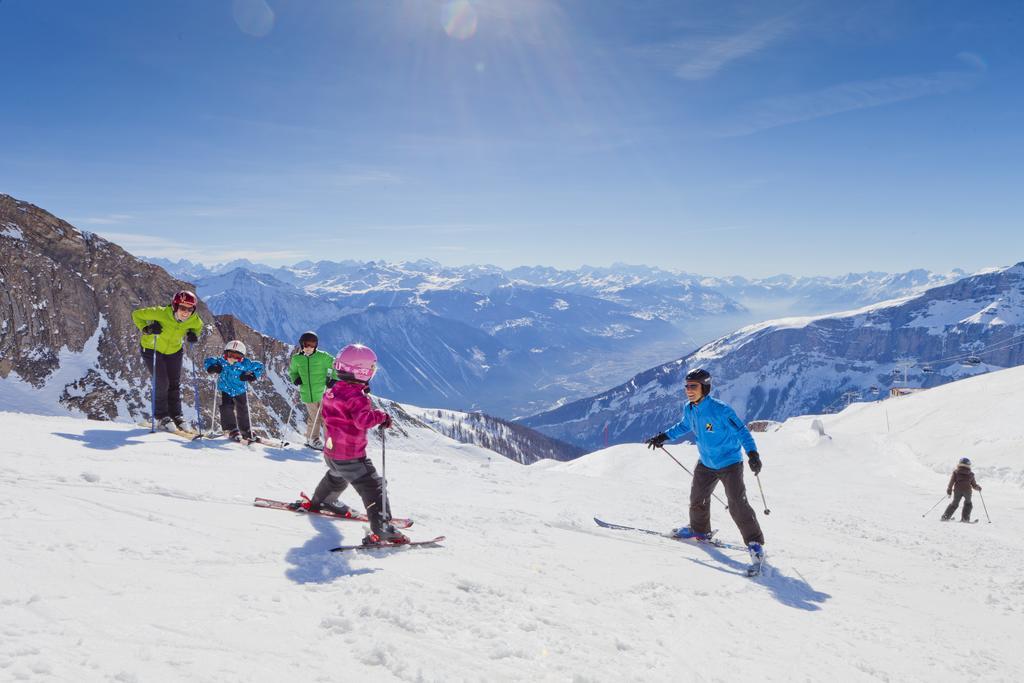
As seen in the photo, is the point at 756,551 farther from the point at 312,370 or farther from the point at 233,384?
the point at 233,384

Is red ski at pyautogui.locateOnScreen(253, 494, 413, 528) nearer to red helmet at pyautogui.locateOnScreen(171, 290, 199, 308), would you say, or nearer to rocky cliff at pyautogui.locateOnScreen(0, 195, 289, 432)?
red helmet at pyautogui.locateOnScreen(171, 290, 199, 308)

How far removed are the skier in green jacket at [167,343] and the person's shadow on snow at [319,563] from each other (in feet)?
28.2

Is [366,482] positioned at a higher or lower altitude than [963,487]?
higher

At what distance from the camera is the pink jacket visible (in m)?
7.16

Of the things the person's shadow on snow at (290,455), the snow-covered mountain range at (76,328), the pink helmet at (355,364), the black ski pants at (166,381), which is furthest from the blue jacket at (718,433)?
the snow-covered mountain range at (76,328)

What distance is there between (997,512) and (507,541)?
21.4 meters

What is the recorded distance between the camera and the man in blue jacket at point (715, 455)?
28.9 feet

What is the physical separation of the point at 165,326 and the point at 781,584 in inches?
534

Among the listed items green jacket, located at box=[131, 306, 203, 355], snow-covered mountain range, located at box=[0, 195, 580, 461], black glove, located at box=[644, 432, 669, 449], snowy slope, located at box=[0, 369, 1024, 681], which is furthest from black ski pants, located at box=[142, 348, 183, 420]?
snow-covered mountain range, located at box=[0, 195, 580, 461]

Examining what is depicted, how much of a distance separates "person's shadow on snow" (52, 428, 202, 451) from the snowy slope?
0.33 ft

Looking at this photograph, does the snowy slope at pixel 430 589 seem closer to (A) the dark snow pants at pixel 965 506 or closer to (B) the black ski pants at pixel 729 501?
(B) the black ski pants at pixel 729 501

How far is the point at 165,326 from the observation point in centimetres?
1302

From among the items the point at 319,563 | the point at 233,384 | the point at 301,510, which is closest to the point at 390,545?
the point at 319,563

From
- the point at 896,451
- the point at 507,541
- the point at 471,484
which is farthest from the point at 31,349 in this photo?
the point at 896,451
